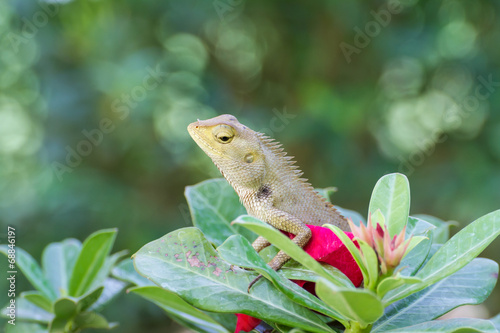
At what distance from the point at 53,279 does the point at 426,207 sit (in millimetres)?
2213

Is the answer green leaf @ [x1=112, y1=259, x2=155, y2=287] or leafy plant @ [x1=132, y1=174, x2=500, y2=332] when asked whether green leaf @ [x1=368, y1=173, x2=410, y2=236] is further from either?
green leaf @ [x1=112, y1=259, x2=155, y2=287]

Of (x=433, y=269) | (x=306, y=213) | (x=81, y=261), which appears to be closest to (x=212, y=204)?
(x=306, y=213)

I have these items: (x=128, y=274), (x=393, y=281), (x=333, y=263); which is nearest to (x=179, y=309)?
(x=128, y=274)

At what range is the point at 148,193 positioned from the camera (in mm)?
2998

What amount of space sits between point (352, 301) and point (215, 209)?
369mm

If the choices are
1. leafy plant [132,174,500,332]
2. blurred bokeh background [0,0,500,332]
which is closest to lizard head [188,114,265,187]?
leafy plant [132,174,500,332]

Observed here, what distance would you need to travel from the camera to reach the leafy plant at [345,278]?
0.52 meters

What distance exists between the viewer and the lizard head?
0.83 metres

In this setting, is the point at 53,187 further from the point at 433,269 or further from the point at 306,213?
the point at 433,269

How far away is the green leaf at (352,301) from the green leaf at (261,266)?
5 cm

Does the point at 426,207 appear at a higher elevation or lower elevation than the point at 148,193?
lower

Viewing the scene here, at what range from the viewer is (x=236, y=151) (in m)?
0.83

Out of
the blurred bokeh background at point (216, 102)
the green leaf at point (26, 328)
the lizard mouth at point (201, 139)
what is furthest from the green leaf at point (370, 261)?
the blurred bokeh background at point (216, 102)

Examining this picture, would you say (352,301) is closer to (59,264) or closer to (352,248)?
(352,248)
